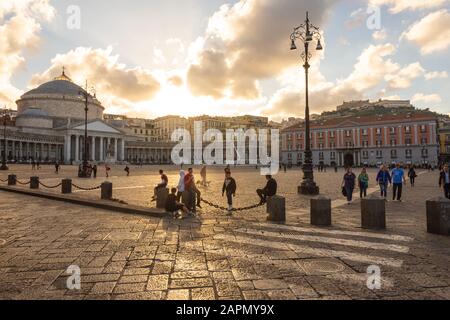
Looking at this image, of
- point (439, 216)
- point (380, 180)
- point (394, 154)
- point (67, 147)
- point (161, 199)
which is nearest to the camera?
point (439, 216)

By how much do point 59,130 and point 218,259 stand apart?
92268 mm

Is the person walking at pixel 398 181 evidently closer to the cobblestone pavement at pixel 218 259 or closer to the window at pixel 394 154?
the cobblestone pavement at pixel 218 259

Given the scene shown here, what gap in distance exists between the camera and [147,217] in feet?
29.5

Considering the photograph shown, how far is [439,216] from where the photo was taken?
6656 millimetres

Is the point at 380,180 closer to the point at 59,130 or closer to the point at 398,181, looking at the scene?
the point at 398,181

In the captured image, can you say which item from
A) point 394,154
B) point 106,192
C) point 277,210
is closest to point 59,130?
point 106,192

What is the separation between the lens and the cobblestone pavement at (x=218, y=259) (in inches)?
149

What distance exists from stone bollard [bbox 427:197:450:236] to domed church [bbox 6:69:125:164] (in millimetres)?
79282

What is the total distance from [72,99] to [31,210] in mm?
98902

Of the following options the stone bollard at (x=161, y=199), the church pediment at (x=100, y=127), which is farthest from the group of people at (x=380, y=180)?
the church pediment at (x=100, y=127)

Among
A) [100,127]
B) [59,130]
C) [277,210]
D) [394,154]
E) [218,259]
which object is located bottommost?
[218,259]

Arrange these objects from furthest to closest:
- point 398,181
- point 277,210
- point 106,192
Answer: point 398,181 < point 106,192 < point 277,210
